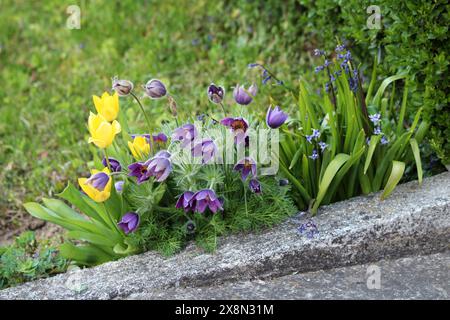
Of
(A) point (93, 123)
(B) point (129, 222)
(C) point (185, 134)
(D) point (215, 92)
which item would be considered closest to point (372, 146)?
(D) point (215, 92)

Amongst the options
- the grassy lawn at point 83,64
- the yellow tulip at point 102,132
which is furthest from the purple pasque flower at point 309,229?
the grassy lawn at point 83,64

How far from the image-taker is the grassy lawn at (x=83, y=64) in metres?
4.40

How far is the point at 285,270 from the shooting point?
9.21 feet

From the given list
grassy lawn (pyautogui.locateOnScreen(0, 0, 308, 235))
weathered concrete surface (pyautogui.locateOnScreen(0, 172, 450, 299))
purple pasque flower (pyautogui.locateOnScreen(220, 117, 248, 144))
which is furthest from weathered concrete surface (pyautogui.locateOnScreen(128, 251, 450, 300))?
grassy lawn (pyautogui.locateOnScreen(0, 0, 308, 235))

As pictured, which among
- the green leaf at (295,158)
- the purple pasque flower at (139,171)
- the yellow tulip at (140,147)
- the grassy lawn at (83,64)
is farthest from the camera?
the grassy lawn at (83,64)

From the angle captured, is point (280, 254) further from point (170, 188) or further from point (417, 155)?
point (417, 155)

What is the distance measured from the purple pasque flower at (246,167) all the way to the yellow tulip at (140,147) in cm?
41

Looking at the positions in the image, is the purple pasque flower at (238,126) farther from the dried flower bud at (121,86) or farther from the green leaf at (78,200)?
the green leaf at (78,200)

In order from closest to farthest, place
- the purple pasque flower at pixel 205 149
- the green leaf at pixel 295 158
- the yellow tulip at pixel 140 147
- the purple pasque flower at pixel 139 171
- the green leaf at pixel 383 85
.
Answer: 1. the purple pasque flower at pixel 205 149
2. the purple pasque flower at pixel 139 171
3. the yellow tulip at pixel 140 147
4. the green leaf at pixel 295 158
5. the green leaf at pixel 383 85

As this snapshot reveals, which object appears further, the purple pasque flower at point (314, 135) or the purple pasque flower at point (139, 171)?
the purple pasque flower at point (314, 135)

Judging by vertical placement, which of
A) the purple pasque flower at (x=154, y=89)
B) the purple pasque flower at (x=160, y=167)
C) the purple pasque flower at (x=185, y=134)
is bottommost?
the purple pasque flower at (x=160, y=167)

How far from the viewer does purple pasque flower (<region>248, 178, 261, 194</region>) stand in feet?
9.02

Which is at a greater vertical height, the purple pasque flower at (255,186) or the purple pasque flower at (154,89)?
the purple pasque flower at (154,89)

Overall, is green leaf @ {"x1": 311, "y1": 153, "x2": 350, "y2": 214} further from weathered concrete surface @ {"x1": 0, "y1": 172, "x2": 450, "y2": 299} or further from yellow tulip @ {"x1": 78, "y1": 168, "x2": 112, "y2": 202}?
yellow tulip @ {"x1": 78, "y1": 168, "x2": 112, "y2": 202}
